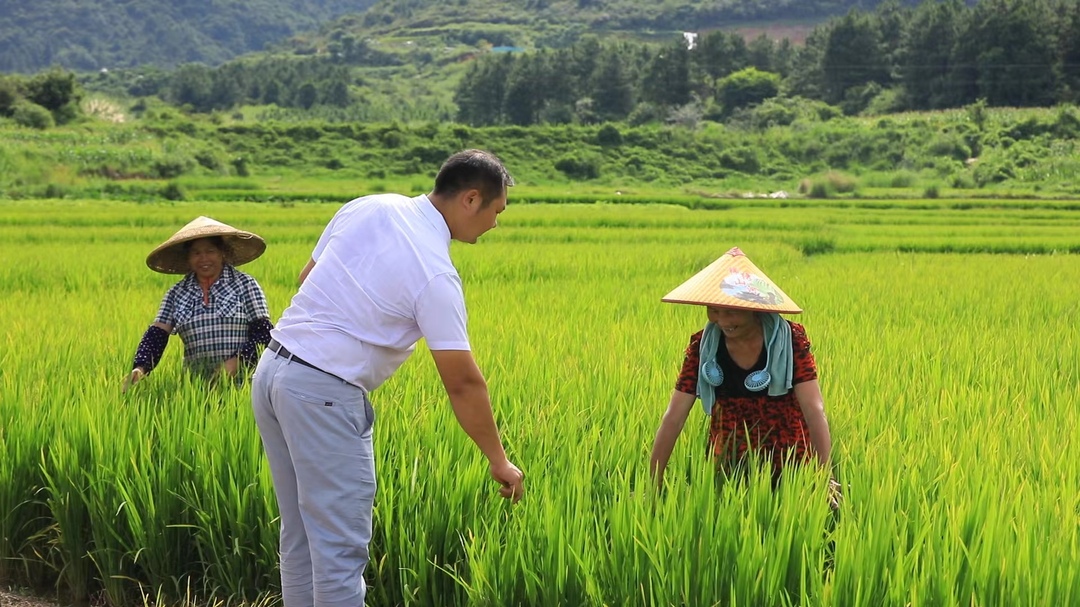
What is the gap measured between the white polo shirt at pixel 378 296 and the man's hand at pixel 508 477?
11.1 inches

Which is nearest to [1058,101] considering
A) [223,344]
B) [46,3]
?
[223,344]

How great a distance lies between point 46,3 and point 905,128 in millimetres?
165096

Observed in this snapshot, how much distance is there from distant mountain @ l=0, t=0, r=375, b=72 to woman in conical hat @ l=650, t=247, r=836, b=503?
568 ft

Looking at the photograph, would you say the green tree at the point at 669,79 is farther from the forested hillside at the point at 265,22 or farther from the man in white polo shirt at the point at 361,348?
the man in white polo shirt at the point at 361,348

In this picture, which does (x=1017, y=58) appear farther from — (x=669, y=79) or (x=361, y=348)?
(x=361, y=348)

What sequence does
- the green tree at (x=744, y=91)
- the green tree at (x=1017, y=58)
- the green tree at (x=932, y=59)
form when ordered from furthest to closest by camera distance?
the green tree at (x=744, y=91) → the green tree at (x=932, y=59) → the green tree at (x=1017, y=58)

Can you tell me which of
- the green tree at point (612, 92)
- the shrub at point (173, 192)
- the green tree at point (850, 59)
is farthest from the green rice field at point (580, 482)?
the green tree at point (850, 59)

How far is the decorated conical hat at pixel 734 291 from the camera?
2.55 m

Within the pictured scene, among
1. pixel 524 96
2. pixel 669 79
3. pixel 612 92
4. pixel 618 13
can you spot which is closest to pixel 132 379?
pixel 524 96

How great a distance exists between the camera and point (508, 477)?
7.47 feet

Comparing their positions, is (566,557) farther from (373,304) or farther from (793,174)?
(793,174)

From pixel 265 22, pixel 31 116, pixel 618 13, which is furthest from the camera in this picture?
pixel 265 22

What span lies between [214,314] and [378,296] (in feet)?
5.74

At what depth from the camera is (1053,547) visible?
209 cm
